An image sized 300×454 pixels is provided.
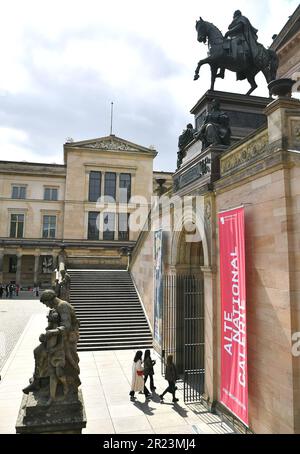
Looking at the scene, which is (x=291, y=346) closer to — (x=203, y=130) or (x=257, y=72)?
(x=203, y=130)

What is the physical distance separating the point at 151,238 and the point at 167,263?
340 centimetres

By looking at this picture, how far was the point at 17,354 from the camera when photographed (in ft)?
43.2

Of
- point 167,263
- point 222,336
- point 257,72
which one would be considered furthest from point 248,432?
point 257,72

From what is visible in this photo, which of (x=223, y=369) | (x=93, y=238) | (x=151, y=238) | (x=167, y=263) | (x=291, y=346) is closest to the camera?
(x=291, y=346)

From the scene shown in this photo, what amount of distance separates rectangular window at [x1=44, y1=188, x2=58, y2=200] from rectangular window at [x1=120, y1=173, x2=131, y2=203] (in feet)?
28.7

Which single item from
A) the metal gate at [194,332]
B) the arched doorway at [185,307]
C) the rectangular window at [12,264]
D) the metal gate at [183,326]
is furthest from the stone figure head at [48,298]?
the rectangular window at [12,264]

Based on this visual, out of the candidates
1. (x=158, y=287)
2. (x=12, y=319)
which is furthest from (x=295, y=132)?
(x=12, y=319)

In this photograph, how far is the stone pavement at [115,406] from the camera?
745 centimetres

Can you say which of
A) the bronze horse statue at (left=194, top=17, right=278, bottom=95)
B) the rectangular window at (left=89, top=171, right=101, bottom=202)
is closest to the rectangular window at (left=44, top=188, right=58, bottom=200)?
the rectangular window at (left=89, top=171, right=101, bottom=202)

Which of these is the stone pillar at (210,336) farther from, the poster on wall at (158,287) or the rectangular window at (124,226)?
the rectangular window at (124,226)

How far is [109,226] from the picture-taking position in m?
43.2

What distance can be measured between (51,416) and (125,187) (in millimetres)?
39734

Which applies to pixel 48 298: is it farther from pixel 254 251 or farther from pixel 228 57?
pixel 228 57

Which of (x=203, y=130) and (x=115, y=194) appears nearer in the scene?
(x=203, y=130)
